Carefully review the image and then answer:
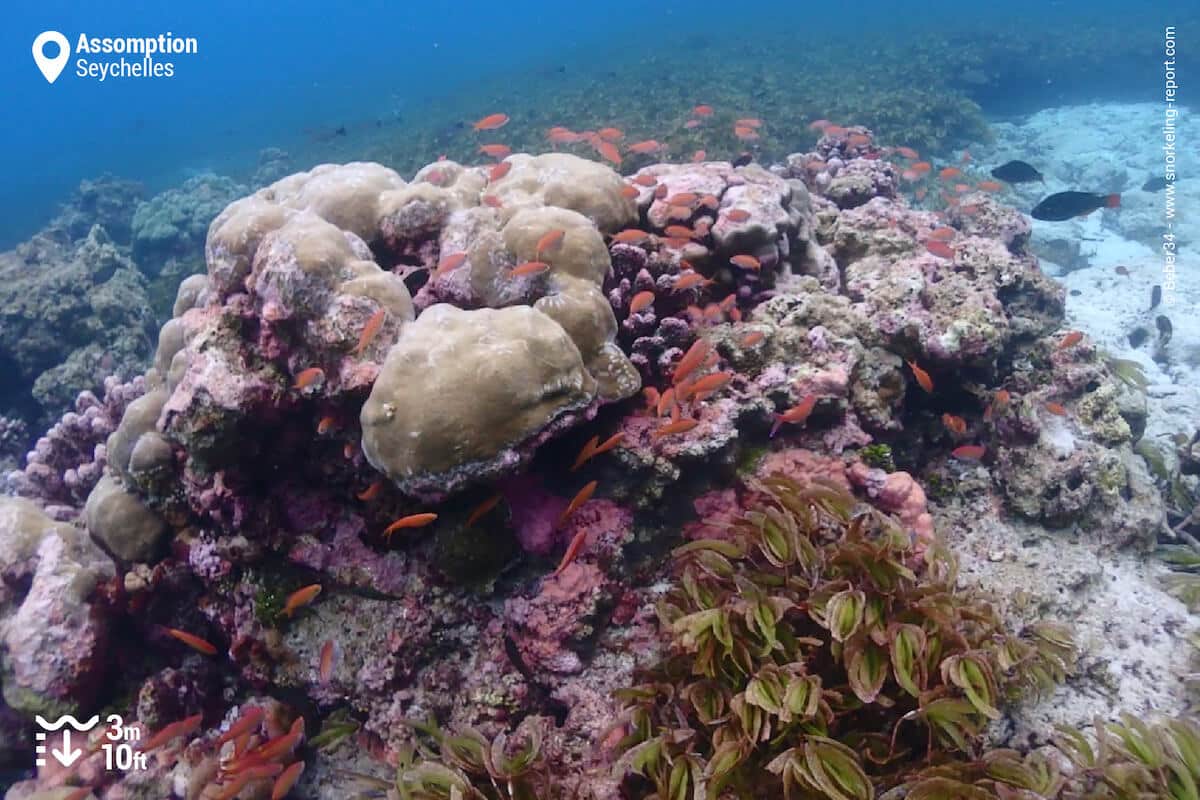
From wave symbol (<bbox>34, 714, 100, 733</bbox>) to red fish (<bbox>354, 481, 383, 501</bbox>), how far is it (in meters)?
2.83

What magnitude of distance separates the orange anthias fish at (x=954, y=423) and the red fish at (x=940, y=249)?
6.06ft

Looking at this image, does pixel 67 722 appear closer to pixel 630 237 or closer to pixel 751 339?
pixel 630 237

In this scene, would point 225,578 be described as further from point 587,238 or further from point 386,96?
point 386,96

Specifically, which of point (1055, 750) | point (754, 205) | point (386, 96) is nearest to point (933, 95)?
point (754, 205)

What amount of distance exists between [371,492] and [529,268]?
1.94 meters

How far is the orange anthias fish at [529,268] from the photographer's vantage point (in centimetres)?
471

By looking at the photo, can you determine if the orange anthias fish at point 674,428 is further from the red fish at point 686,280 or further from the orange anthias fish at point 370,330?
the orange anthias fish at point 370,330

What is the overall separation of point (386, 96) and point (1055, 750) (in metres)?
55.7

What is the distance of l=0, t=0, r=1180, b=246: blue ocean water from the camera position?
32.2 metres

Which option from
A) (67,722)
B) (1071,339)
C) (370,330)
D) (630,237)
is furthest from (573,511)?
(1071,339)

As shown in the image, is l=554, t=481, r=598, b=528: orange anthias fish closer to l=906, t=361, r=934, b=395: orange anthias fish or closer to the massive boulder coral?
l=906, t=361, r=934, b=395: orange anthias fish

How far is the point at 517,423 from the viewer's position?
3.94 m

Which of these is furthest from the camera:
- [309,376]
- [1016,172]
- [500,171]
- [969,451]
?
[1016,172]

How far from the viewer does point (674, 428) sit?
439 cm
